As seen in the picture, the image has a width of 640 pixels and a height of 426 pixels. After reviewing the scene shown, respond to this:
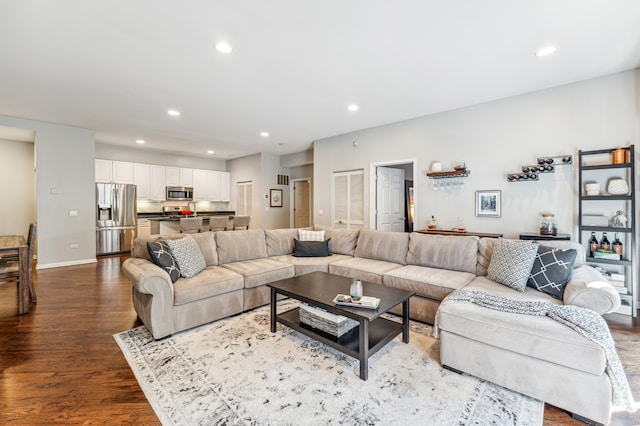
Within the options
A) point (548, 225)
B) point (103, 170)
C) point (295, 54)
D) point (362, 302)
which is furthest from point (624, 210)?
point (103, 170)

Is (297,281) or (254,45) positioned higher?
(254,45)

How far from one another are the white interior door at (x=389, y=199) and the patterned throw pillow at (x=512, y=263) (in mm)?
2927

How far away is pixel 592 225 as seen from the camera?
10.9ft

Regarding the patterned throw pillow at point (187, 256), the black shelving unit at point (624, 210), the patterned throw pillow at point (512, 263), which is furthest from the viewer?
the black shelving unit at point (624, 210)

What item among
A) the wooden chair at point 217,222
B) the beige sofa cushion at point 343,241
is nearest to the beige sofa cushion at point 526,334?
the beige sofa cushion at point 343,241

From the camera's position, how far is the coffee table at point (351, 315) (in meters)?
1.96

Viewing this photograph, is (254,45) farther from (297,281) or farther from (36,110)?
(36,110)

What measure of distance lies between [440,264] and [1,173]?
8523 millimetres

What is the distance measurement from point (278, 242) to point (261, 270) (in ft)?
3.17

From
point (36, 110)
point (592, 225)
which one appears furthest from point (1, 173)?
point (592, 225)

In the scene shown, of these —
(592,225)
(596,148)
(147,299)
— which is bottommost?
(147,299)

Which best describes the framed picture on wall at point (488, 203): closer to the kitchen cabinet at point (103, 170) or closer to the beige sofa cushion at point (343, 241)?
the beige sofa cushion at point (343, 241)

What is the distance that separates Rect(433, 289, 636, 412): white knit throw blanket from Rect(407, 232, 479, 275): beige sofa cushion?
102cm

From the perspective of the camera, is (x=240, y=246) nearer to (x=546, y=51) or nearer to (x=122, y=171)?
(x=546, y=51)
